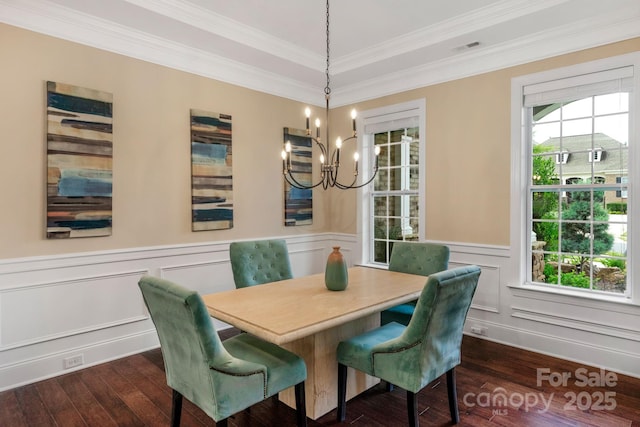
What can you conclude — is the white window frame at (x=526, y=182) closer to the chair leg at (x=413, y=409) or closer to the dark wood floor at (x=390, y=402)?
the dark wood floor at (x=390, y=402)

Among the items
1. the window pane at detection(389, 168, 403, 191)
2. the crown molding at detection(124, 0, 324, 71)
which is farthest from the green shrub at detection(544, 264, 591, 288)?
the crown molding at detection(124, 0, 324, 71)

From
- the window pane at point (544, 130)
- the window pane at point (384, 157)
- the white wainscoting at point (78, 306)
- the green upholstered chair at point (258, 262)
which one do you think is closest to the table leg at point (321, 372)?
the green upholstered chair at point (258, 262)

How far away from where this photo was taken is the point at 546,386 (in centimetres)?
272

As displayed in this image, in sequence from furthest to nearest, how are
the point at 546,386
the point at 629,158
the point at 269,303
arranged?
the point at 629,158, the point at 546,386, the point at 269,303

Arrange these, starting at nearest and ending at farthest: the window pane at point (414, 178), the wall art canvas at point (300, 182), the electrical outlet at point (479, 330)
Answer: the electrical outlet at point (479, 330), the window pane at point (414, 178), the wall art canvas at point (300, 182)

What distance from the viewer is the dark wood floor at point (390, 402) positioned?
2303mm

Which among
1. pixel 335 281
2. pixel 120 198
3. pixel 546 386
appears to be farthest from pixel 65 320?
pixel 546 386

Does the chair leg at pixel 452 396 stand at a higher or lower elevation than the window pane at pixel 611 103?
lower

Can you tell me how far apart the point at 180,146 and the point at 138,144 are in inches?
14.8

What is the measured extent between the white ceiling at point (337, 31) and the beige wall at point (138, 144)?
16cm

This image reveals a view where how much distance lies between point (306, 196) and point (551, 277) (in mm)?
2710

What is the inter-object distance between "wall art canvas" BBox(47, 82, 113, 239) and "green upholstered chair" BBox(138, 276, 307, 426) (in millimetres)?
1514

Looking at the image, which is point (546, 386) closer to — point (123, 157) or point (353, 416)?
point (353, 416)

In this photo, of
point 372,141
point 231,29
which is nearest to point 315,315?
point 231,29
